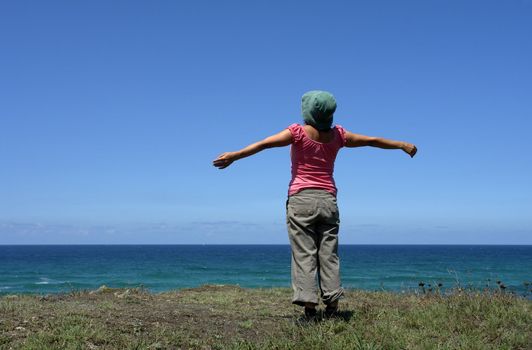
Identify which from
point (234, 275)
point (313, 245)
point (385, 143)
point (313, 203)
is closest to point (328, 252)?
point (313, 245)

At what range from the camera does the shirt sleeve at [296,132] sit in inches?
214

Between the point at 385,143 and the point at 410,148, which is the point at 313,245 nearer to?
the point at 385,143

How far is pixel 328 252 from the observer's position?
217 inches

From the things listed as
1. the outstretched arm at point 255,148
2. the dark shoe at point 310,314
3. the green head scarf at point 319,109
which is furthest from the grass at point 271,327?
the green head scarf at point 319,109

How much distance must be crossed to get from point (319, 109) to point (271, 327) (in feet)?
7.21

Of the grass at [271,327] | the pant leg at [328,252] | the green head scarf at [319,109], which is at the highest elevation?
the green head scarf at [319,109]

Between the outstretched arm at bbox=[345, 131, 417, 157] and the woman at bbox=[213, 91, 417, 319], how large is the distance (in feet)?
0.34

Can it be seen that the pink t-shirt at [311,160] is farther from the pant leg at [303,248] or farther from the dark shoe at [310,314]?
the dark shoe at [310,314]

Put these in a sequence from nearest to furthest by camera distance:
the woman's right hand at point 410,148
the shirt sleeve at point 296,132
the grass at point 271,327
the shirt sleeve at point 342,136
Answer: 1. the grass at point 271,327
2. the shirt sleeve at point 296,132
3. the shirt sleeve at point 342,136
4. the woman's right hand at point 410,148

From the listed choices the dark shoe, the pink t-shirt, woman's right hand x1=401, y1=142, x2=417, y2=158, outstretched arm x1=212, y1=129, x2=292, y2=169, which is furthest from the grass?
woman's right hand x1=401, y1=142, x2=417, y2=158

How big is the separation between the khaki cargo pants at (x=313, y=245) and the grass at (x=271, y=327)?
0.31 meters

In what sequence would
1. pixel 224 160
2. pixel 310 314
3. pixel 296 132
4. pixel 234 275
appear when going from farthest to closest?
pixel 234 275 → pixel 310 314 → pixel 296 132 → pixel 224 160

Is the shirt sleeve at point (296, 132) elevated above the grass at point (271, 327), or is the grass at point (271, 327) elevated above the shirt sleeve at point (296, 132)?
the shirt sleeve at point (296, 132)

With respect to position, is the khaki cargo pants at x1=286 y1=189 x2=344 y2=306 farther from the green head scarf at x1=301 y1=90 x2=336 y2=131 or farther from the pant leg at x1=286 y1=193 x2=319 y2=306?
the green head scarf at x1=301 y1=90 x2=336 y2=131
